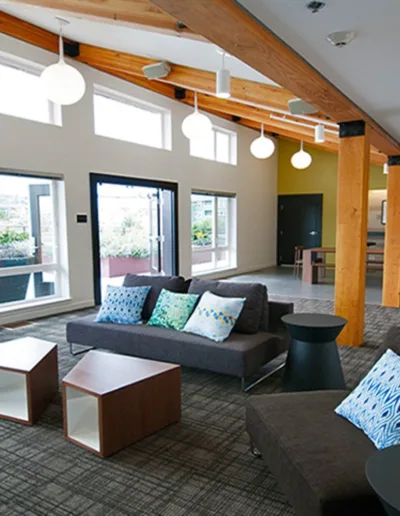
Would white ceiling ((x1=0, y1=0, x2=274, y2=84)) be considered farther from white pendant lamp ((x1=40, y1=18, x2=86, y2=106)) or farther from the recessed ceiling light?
the recessed ceiling light

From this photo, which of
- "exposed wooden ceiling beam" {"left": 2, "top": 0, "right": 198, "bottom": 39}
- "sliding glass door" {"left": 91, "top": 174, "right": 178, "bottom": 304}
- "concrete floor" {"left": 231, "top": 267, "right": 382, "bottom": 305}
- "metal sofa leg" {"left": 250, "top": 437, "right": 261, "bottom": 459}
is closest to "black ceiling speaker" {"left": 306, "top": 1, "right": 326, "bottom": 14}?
"exposed wooden ceiling beam" {"left": 2, "top": 0, "right": 198, "bottom": 39}

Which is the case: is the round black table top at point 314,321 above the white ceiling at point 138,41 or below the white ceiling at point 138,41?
below

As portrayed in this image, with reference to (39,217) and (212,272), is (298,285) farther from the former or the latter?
(39,217)

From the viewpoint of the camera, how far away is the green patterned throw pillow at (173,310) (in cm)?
378

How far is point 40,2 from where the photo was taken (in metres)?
4.02

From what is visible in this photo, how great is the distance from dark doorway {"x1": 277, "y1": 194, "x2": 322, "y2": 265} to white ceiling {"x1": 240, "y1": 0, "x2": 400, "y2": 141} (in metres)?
7.97

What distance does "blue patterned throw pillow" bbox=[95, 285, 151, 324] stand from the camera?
405 centimetres

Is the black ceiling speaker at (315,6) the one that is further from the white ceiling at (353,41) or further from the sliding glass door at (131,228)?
the sliding glass door at (131,228)

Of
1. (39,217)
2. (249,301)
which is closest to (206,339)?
(249,301)

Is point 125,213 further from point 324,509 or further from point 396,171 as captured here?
point 324,509

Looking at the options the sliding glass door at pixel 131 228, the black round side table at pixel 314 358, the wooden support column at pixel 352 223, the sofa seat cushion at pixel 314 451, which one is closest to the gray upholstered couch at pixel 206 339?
the black round side table at pixel 314 358

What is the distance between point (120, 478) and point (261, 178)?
9.71 m

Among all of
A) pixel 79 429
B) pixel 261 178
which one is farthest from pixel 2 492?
pixel 261 178

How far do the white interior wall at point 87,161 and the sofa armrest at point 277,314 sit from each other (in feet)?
11.3
